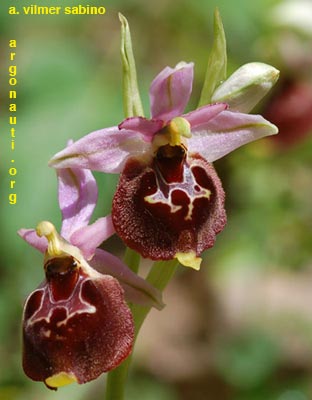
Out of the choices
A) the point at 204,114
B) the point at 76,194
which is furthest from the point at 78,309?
the point at 204,114

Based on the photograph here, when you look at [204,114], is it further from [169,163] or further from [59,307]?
[59,307]

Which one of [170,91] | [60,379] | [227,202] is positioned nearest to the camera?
[60,379]

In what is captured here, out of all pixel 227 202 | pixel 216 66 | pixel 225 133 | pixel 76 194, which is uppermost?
pixel 216 66

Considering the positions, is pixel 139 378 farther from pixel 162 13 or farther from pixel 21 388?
pixel 162 13

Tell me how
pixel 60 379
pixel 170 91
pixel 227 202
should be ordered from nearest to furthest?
pixel 60 379 < pixel 170 91 < pixel 227 202

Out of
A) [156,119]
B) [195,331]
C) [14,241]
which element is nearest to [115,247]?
[195,331]

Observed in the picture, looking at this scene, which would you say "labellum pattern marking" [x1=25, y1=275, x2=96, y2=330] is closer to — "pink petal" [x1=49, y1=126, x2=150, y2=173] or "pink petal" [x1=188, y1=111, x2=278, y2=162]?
"pink petal" [x1=49, y1=126, x2=150, y2=173]
